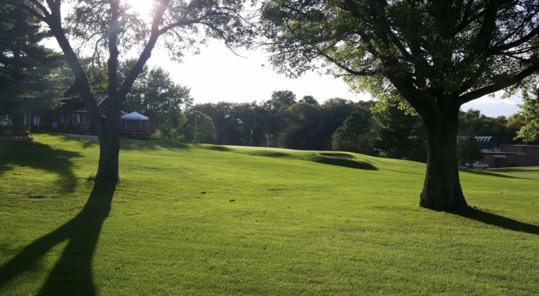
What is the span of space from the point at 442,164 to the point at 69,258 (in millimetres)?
9787

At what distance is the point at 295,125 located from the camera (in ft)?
308

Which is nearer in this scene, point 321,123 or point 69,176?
point 69,176

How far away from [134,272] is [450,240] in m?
5.88

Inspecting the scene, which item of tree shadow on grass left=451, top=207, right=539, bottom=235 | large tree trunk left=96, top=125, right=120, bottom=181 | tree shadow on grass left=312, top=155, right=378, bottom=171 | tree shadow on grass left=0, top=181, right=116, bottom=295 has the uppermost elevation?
large tree trunk left=96, top=125, right=120, bottom=181

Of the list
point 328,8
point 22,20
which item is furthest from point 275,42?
point 22,20

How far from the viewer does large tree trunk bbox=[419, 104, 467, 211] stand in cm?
1249

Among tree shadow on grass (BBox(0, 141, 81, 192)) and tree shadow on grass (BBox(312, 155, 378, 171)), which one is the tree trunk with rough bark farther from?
tree shadow on grass (BBox(312, 155, 378, 171))

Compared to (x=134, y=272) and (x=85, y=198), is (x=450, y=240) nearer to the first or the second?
A: (x=134, y=272)

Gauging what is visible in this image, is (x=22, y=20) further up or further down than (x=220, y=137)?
further up

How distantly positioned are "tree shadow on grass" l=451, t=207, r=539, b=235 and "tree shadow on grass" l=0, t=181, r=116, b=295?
8.83m

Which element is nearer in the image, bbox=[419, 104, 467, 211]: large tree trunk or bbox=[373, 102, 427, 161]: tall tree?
bbox=[419, 104, 467, 211]: large tree trunk

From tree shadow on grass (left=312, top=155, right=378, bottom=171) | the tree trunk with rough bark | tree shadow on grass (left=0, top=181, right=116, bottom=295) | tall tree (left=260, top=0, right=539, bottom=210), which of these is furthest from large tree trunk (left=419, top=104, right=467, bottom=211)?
tree shadow on grass (left=312, top=155, right=378, bottom=171)

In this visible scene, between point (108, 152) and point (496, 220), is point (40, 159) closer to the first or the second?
point (108, 152)

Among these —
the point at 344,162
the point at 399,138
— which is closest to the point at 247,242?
the point at 344,162
